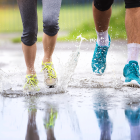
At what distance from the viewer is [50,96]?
281 centimetres

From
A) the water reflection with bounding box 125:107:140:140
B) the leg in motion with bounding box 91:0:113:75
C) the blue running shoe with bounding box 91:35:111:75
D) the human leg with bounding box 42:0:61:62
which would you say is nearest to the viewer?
the water reflection with bounding box 125:107:140:140

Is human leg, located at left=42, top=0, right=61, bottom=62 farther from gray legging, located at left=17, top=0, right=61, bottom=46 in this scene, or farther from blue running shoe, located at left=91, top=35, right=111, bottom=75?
blue running shoe, located at left=91, top=35, right=111, bottom=75

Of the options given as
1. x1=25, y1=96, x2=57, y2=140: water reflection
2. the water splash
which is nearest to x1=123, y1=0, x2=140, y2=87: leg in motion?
the water splash

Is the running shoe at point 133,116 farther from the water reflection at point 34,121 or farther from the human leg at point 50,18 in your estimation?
the human leg at point 50,18

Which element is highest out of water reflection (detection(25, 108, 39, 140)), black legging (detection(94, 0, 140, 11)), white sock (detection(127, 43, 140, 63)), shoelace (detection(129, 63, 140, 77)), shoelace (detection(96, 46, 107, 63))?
black legging (detection(94, 0, 140, 11))

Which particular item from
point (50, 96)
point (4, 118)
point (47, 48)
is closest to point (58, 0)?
point (47, 48)

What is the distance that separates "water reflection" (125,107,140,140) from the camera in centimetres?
174

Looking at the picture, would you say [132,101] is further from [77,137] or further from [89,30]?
[89,30]

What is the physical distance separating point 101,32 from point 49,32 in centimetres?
72

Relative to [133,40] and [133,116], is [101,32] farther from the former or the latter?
[133,116]

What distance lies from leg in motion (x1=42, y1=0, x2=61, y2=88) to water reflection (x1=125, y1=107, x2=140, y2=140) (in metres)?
1.15

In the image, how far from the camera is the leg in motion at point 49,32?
3004 mm

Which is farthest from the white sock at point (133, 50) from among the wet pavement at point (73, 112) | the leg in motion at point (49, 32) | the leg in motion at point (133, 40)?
the leg in motion at point (49, 32)

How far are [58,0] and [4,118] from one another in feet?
4.47
